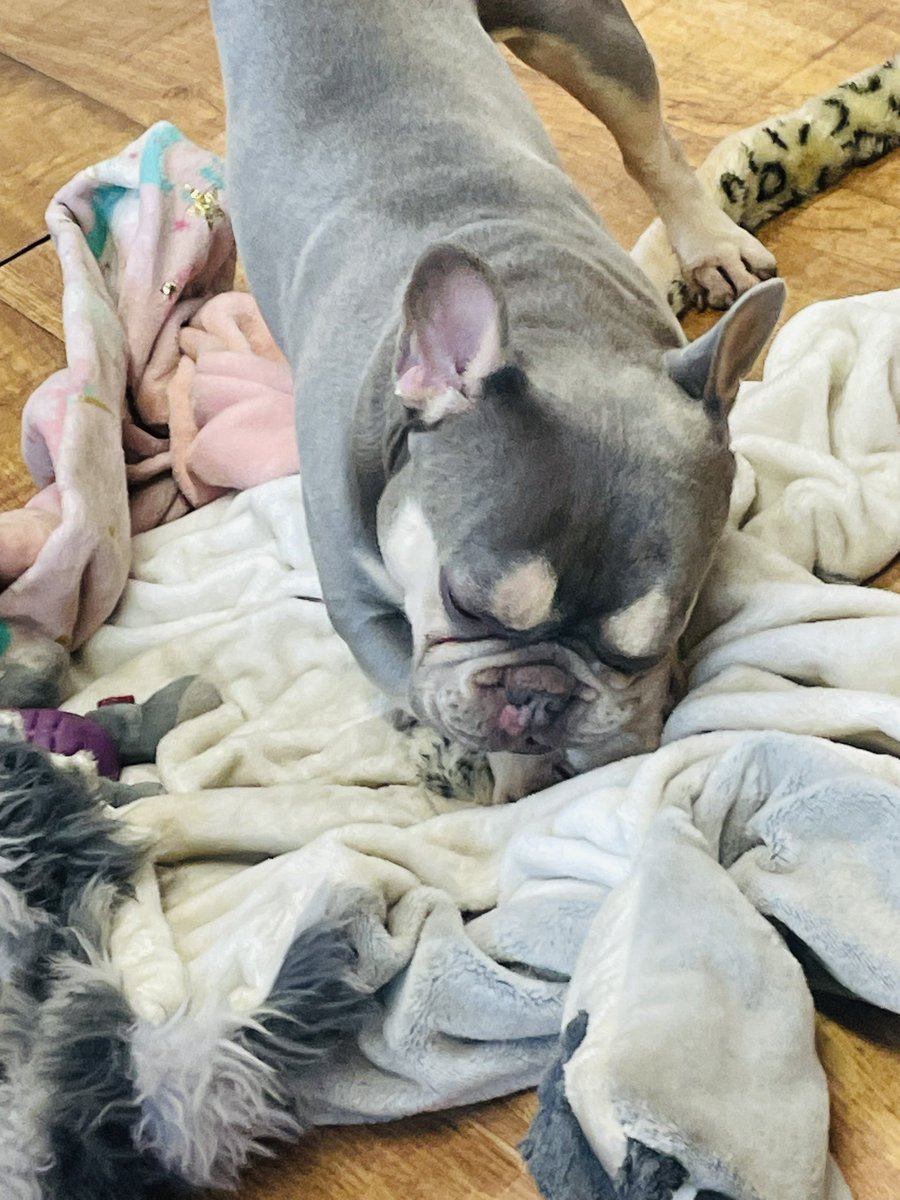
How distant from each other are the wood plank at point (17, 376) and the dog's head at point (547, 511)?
35.6 inches

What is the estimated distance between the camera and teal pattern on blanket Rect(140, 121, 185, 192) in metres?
2.36

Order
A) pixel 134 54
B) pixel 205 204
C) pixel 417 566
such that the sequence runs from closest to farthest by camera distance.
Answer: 1. pixel 417 566
2. pixel 205 204
3. pixel 134 54

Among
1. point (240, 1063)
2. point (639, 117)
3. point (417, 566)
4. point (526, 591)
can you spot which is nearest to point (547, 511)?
point (526, 591)

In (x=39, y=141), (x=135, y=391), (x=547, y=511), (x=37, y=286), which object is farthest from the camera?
(x=39, y=141)

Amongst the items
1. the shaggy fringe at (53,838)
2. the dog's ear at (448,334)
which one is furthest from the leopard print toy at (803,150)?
the shaggy fringe at (53,838)

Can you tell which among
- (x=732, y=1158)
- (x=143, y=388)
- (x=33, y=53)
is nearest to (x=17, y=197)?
(x=33, y=53)

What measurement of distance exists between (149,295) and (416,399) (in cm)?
99

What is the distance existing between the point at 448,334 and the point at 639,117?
3.51 ft

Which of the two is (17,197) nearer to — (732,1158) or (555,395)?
(555,395)

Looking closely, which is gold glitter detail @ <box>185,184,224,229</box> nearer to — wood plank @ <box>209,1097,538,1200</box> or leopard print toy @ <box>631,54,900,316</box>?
leopard print toy @ <box>631,54,900,316</box>

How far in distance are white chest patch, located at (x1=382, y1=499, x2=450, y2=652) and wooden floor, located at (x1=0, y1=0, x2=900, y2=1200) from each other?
899 millimetres

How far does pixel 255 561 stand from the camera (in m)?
2.00

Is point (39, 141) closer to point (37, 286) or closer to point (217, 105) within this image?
point (217, 105)

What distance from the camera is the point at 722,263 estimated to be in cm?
232
